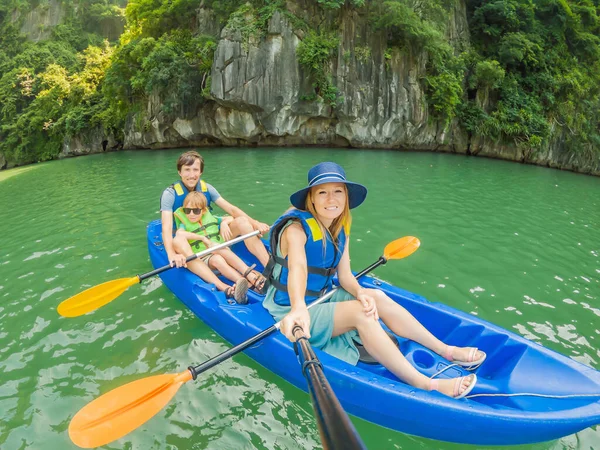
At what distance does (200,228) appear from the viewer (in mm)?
3852

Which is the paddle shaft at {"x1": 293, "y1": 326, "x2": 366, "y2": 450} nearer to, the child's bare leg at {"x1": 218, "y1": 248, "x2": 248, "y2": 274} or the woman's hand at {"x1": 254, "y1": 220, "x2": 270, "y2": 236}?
the child's bare leg at {"x1": 218, "y1": 248, "x2": 248, "y2": 274}

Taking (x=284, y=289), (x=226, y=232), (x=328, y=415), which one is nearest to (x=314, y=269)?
(x=284, y=289)

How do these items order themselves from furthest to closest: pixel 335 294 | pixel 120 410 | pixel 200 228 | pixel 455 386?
1. pixel 200 228
2. pixel 335 294
3. pixel 455 386
4. pixel 120 410

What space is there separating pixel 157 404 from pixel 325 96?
15919 mm

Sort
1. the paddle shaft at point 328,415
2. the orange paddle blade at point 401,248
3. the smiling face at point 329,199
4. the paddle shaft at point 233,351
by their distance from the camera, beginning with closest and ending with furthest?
the paddle shaft at point 328,415 < the paddle shaft at point 233,351 < the smiling face at point 329,199 < the orange paddle blade at point 401,248

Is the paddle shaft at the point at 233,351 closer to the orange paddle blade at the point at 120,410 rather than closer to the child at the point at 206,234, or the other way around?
the orange paddle blade at the point at 120,410

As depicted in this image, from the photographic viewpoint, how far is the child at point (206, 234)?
133 inches

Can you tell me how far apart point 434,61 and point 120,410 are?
18775 mm

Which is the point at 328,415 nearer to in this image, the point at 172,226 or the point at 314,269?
→ the point at 314,269

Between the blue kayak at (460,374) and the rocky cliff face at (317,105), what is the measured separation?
1453cm

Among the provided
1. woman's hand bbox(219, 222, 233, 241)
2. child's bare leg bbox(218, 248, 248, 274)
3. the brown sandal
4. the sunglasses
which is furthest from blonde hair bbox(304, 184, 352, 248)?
the sunglasses

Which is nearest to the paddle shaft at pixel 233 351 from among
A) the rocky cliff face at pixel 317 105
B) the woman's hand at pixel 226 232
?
the woman's hand at pixel 226 232

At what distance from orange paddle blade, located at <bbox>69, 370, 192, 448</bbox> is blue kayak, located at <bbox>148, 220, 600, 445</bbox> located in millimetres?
718

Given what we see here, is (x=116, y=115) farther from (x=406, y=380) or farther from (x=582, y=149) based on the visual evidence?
(x=582, y=149)
